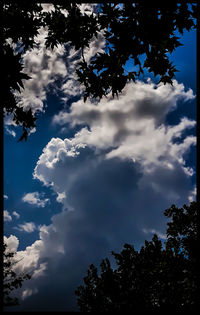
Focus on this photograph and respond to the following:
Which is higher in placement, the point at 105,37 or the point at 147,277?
the point at 105,37

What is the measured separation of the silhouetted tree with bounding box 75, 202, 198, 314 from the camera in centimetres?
1145

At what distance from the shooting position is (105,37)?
201 inches

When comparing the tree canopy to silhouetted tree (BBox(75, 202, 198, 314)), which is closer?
the tree canopy

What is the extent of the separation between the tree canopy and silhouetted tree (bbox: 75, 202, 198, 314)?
8587 millimetres

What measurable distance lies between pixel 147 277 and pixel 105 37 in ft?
47.3

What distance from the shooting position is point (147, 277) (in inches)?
545

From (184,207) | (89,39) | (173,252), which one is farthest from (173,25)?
(173,252)

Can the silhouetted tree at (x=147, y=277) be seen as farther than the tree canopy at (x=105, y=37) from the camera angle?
Yes

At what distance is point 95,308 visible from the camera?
1329 cm

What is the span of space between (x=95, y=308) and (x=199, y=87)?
14475 millimetres

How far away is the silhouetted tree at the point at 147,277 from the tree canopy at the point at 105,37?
859 centimetres

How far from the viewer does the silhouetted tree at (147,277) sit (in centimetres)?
1145

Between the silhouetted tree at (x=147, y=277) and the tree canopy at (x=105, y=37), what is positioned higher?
the tree canopy at (x=105, y=37)

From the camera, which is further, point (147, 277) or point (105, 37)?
point (147, 277)
